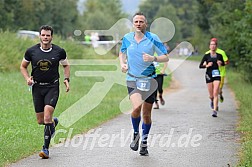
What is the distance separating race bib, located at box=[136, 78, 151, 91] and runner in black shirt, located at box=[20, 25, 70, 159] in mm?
1263

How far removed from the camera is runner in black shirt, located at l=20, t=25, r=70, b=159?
1013cm

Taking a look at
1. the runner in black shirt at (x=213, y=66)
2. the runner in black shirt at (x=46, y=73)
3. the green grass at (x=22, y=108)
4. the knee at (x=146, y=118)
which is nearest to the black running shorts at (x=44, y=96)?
A: the runner in black shirt at (x=46, y=73)

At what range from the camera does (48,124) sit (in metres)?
10.3

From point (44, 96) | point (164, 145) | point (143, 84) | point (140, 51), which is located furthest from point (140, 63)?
point (164, 145)

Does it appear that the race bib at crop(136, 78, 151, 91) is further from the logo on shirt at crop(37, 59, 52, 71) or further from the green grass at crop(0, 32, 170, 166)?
the green grass at crop(0, 32, 170, 166)

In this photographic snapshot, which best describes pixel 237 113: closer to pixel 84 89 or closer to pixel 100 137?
pixel 100 137

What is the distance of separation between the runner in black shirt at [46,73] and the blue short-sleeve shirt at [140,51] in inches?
42.4

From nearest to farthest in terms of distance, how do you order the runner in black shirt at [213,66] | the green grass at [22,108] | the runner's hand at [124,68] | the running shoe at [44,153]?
the running shoe at [44,153] → the runner's hand at [124,68] → the green grass at [22,108] → the runner in black shirt at [213,66]

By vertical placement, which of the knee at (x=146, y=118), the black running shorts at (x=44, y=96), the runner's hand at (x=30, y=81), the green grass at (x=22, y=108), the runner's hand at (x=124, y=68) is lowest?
the green grass at (x=22, y=108)

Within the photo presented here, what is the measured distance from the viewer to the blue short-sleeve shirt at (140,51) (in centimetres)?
1010

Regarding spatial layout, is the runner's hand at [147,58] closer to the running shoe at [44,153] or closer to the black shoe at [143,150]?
the black shoe at [143,150]

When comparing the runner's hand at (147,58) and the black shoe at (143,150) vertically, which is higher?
the runner's hand at (147,58)

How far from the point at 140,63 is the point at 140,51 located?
0.19 m

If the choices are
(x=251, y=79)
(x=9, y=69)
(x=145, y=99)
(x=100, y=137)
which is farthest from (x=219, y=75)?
(x=9, y=69)
